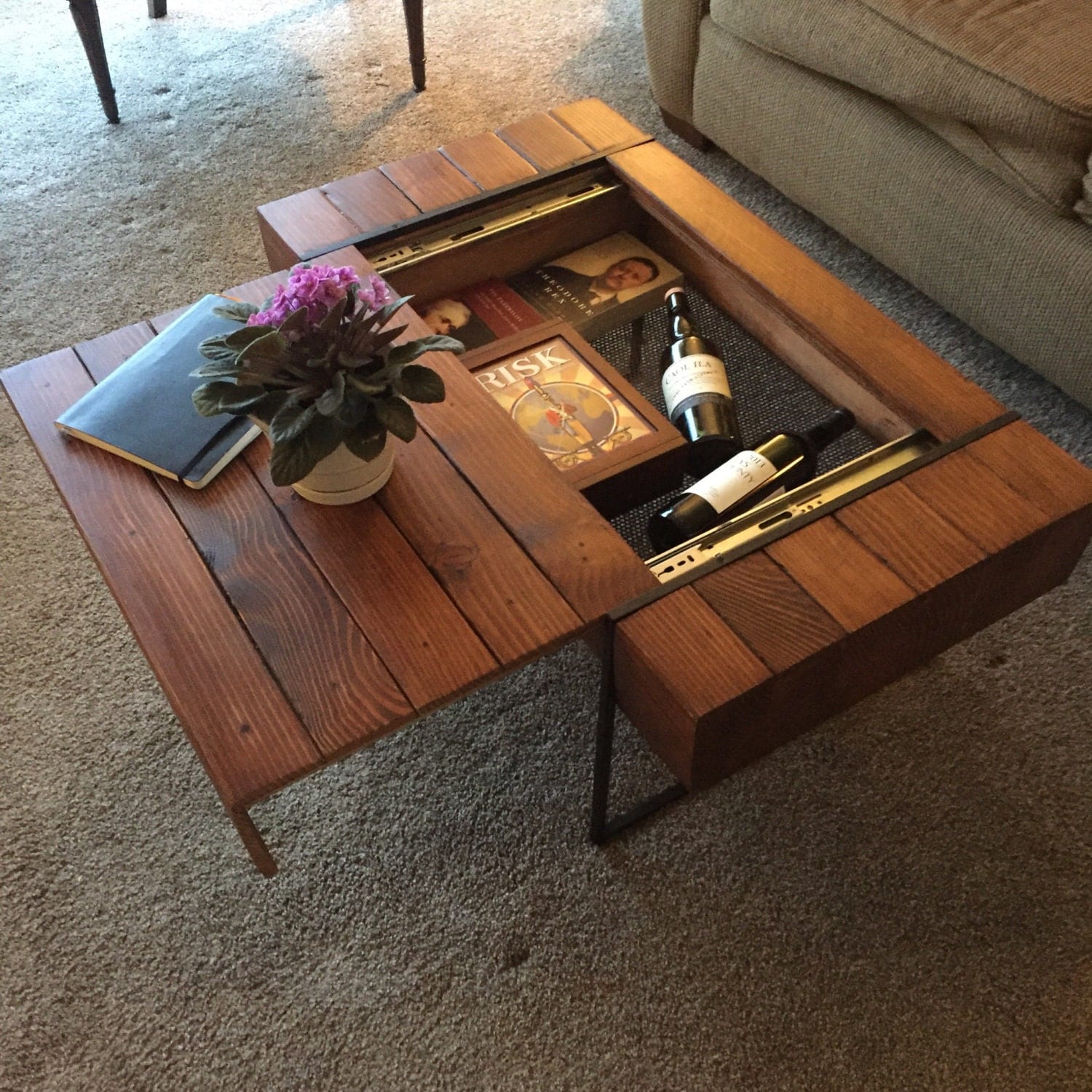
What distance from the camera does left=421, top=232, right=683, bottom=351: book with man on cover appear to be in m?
1.26

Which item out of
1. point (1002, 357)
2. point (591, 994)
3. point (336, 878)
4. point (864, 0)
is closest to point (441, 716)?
point (336, 878)

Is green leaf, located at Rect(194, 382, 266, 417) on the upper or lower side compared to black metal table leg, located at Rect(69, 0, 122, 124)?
upper

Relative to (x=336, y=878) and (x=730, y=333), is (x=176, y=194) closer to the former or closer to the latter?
(x=730, y=333)

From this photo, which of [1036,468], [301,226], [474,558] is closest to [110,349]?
[301,226]

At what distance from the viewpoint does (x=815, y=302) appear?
115 cm

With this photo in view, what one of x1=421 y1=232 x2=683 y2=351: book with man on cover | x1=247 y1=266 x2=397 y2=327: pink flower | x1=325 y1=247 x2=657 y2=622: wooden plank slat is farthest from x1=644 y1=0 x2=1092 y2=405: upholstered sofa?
x1=247 y1=266 x2=397 y2=327: pink flower

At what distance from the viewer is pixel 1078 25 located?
1336 mm

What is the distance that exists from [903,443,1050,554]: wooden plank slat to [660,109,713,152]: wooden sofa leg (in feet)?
3.75

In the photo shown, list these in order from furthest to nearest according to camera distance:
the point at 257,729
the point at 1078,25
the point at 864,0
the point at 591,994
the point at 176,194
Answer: the point at 176,194 < the point at 864,0 < the point at 1078,25 < the point at 591,994 < the point at 257,729

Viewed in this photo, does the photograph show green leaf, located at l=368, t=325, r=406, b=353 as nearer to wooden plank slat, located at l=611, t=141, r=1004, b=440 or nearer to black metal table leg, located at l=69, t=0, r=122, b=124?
wooden plank slat, located at l=611, t=141, r=1004, b=440

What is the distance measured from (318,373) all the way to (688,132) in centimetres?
135

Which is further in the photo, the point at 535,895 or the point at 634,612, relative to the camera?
the point at 535,895

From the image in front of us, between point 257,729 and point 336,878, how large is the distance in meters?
0.35

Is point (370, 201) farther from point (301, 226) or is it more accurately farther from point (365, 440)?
point (365, 440)
